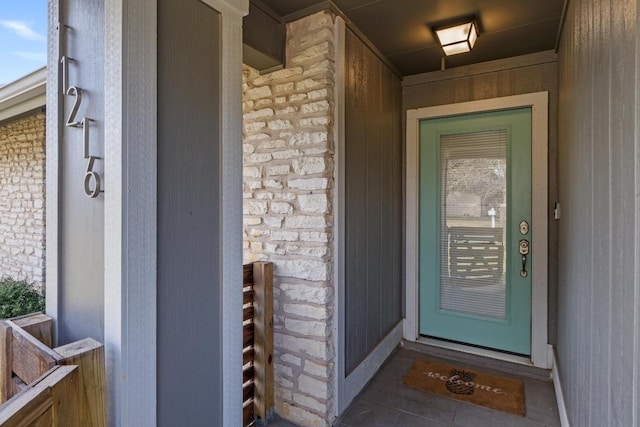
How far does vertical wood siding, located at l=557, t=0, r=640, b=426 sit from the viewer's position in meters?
0.84

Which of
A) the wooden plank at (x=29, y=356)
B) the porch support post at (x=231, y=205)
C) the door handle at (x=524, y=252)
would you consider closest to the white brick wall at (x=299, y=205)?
the porch support post at (x=231, y=205)

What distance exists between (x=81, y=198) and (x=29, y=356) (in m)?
0.49

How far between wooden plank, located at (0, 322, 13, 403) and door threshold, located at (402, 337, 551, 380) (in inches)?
111

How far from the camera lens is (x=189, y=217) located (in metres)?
1.20

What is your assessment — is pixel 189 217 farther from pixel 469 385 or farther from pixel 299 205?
pixel 469 385

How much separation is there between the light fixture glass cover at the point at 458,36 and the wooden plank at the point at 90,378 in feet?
8.25

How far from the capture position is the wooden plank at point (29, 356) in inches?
34.1

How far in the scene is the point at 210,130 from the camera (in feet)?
4.20

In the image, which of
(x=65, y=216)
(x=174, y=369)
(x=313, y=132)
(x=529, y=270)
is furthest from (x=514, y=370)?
(x=65, y=216)

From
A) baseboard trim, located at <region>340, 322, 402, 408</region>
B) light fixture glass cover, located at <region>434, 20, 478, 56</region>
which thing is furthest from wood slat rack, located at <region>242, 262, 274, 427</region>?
light fixture glass cover, located at <region>434, 20, 478, 56</region>

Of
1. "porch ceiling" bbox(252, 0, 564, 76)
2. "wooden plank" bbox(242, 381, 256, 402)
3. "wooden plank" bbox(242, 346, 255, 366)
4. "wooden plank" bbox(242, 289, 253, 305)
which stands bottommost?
"wooden plank" bbox(242, 381, 256, 402)

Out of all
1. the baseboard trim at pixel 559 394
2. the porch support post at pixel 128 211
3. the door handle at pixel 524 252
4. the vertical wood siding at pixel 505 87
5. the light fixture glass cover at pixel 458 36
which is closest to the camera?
the porch support post at pixel 128 211

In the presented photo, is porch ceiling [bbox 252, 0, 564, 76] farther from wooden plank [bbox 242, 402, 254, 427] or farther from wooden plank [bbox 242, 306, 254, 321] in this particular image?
wooden plank [bbox 242, 402, 254, 427]

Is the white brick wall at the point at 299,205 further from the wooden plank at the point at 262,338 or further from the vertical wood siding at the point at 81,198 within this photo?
the vertical wood siding at the point at 81,198
